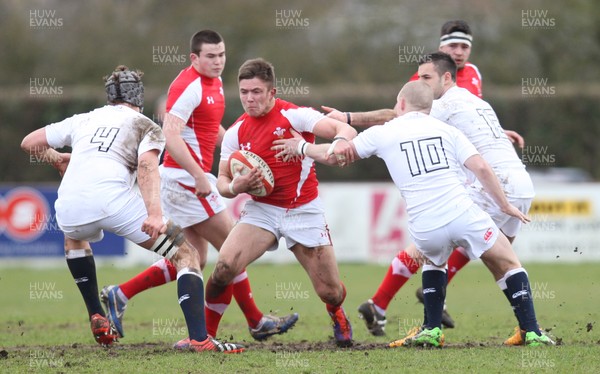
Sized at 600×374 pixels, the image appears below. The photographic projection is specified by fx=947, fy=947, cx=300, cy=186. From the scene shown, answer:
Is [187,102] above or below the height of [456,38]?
below

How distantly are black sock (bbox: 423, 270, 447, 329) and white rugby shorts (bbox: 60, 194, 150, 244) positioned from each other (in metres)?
2.37

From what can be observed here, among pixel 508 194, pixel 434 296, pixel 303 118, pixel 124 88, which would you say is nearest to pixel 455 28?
pixel 508 194

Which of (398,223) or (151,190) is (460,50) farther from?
(398,223)

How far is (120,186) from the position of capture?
25.5 ft

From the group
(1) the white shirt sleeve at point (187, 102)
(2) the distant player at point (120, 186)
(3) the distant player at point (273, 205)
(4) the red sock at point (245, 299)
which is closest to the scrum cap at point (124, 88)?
(2) the distant player at point (120, 186)

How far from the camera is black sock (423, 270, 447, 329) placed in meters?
7.89

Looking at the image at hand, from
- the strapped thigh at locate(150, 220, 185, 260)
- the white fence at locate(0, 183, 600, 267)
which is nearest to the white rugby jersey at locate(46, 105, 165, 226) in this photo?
the strapped thigh at locate(150, 220, 185, 260)

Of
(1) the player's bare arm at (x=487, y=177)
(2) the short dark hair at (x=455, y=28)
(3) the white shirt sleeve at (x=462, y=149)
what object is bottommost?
(1) the player's bare arm at (x=487, y=177)

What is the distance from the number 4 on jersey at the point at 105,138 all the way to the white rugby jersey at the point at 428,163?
2.13m

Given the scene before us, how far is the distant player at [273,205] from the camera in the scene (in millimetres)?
8078

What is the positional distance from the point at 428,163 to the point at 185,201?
2.60 meters

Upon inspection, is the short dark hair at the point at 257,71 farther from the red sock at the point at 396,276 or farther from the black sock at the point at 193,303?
the red sock at the point at 396,276

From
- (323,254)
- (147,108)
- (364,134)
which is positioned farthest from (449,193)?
(147,108)

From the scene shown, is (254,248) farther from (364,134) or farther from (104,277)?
(104,277)
